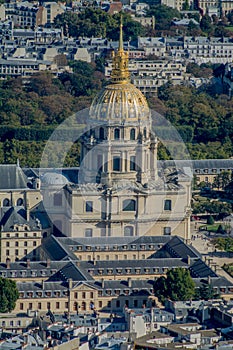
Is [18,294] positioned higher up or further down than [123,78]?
further down

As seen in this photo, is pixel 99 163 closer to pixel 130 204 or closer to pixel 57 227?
pixel 130 204

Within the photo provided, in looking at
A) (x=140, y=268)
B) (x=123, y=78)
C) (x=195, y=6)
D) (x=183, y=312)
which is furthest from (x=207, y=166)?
(x=195, y=6)

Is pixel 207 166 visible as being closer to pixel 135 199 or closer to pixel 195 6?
pixel 135 199

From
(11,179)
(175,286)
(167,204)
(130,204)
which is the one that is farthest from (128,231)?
(175,286)

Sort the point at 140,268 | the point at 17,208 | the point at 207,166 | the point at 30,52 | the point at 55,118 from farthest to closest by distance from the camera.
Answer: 1. the point at 30,52
2. the point at 55,118
3. the point at 207,166
4. the point at 17,208
5. the point at 140,268

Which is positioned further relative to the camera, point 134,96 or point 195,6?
point 195,6

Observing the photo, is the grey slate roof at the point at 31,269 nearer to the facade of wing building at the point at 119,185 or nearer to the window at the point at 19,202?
the facade of wing building at the point at 119,185
